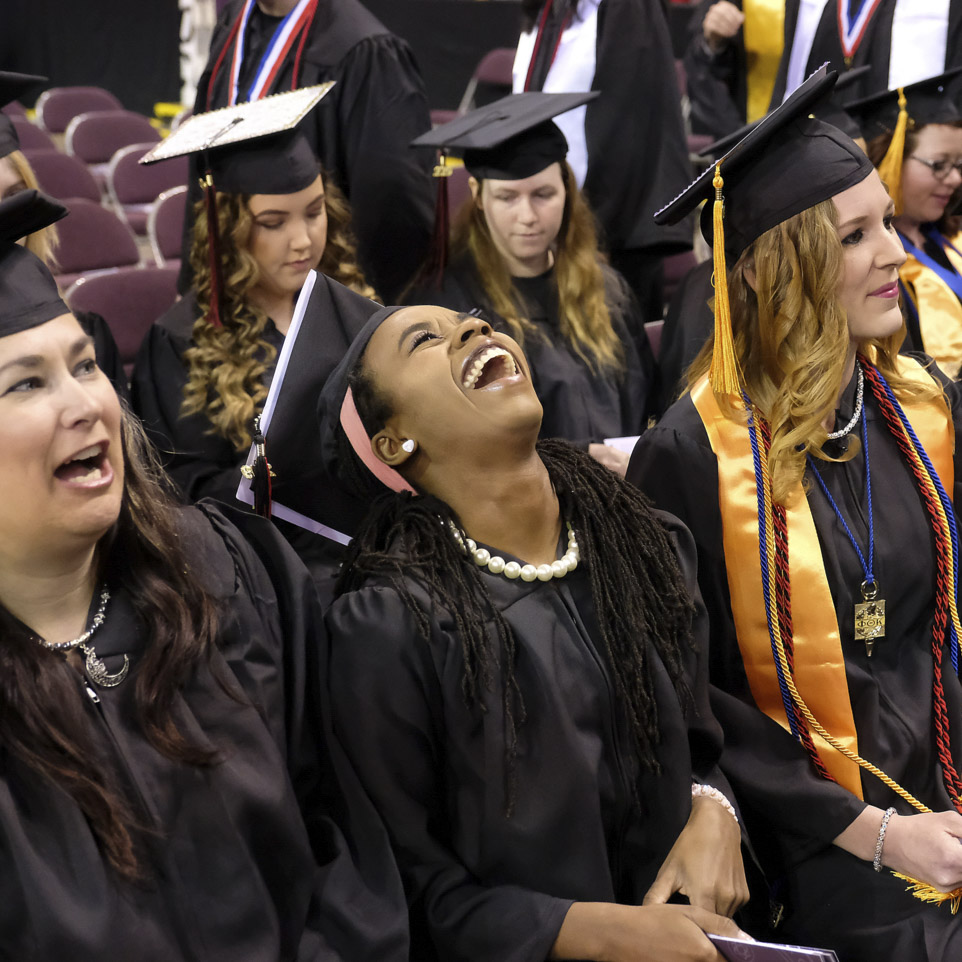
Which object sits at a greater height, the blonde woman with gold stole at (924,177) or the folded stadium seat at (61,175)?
the blonde woman with gold stole at (924,177)

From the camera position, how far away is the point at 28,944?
1.33m

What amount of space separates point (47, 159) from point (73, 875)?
16.4ft

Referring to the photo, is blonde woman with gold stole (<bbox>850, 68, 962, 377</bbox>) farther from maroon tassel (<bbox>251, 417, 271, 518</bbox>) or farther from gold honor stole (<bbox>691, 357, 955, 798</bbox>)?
maroon tassel (<bbox>251, 417, 271, 518</bbox>)

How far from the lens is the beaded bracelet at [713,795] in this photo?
5.82ft

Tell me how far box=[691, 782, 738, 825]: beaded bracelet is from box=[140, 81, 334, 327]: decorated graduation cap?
1752 mm

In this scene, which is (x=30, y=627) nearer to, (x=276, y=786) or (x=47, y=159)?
(x=276, y=786)

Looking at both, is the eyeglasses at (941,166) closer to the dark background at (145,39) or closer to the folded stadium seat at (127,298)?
the folded stadium seat at (127,298)

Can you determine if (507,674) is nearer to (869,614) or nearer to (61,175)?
(869,614)

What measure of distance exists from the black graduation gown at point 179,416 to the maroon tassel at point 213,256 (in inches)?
3.3

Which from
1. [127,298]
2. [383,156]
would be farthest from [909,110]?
[127,298]

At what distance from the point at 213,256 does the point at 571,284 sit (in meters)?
1.00

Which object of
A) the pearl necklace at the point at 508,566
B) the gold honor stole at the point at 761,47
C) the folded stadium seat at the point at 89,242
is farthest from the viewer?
the gold honor stole at the point at 761,47

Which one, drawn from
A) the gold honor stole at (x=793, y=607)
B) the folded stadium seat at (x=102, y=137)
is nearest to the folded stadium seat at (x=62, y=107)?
the folded stadium seat at (x=102, y=137)

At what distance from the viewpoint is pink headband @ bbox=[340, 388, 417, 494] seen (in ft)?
5.76
